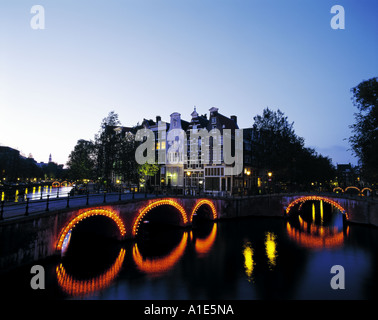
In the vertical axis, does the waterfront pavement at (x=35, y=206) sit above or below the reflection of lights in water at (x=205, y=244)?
above

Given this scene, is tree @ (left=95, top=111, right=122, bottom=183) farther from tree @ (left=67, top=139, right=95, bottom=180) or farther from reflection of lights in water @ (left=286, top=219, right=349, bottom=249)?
reflection of lights in water @ (left=286, top=219, right=349, bottom=249)

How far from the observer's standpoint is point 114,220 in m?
20.4

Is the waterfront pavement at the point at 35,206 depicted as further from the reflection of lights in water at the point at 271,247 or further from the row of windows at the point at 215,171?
the row of windows at the point at 215,171

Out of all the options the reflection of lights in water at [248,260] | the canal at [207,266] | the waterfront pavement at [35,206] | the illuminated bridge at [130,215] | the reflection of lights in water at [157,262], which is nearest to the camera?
the illuminated bridge at [130,215]

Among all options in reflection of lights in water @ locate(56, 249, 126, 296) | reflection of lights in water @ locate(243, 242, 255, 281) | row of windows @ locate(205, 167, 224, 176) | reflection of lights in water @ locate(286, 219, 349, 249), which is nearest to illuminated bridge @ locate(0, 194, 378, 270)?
reflection of lights in water @ locate(56, 249, 126, 296)

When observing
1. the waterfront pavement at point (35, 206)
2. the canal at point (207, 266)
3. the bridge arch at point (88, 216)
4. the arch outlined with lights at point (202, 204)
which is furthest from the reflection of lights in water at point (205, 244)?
the waterfront pavement at point (35, 206)

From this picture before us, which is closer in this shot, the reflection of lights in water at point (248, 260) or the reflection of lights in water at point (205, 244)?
the reflection of lights in water at point (248, 260)

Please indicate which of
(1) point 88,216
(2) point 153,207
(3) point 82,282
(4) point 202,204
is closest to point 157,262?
(3) point 82,282

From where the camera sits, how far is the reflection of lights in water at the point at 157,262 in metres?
16.4

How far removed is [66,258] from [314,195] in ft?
107

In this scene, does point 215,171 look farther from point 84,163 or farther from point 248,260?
point 84,163

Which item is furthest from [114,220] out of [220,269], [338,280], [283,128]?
[283,128]

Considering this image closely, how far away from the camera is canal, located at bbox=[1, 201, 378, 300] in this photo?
13016 mm

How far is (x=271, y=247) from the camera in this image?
22.2 metres
